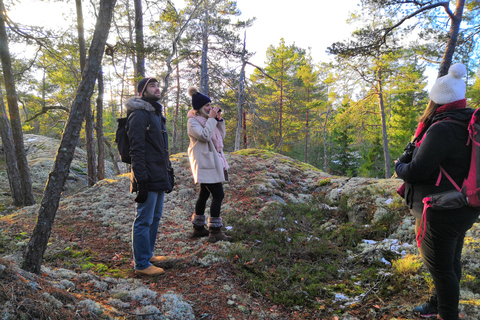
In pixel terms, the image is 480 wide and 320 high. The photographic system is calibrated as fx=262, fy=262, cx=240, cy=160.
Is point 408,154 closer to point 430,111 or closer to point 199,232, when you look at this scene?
point 430,111

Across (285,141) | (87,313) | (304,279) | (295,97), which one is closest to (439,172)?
(304,279)

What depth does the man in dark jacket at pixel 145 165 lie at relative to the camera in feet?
10.4

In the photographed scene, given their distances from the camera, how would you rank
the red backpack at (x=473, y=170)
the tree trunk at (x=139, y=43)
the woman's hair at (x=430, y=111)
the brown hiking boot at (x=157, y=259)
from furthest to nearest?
the tree trunk at (x=139, y=43) < the brown hiking boot at (x=157, y=259) < the woman's hair at (x=430, y=111) < the red backpack at (x=473, y=170)

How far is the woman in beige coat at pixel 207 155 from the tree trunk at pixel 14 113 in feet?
22.2

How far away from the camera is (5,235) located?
13.7ft

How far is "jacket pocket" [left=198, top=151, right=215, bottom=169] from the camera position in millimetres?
4152

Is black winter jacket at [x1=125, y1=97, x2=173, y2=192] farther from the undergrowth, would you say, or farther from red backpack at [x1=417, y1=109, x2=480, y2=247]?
red backpack at [x1=417, y1=109, x2=480, y2=247]

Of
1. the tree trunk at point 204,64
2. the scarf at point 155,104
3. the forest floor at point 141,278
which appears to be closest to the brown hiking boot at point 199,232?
the forest floor at point 141,278

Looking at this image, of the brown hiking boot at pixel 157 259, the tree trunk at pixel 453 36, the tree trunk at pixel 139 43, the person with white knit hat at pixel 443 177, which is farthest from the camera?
the tree trunk at pixel 139 43

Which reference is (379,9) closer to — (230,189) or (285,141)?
(230,189)

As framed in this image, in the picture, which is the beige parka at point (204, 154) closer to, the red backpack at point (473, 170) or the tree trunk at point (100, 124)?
the red backpack at point (473, 170)

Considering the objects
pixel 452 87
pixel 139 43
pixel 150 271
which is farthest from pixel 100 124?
pixel 452 87

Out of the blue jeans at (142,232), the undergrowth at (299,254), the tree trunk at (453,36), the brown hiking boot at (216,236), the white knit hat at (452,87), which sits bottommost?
the undergrowth at (299,254)

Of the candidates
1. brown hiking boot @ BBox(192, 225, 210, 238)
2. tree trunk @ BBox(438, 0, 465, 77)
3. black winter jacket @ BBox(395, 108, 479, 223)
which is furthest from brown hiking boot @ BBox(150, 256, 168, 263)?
tree trunk @ BBox(438, 0, 465, 77)
